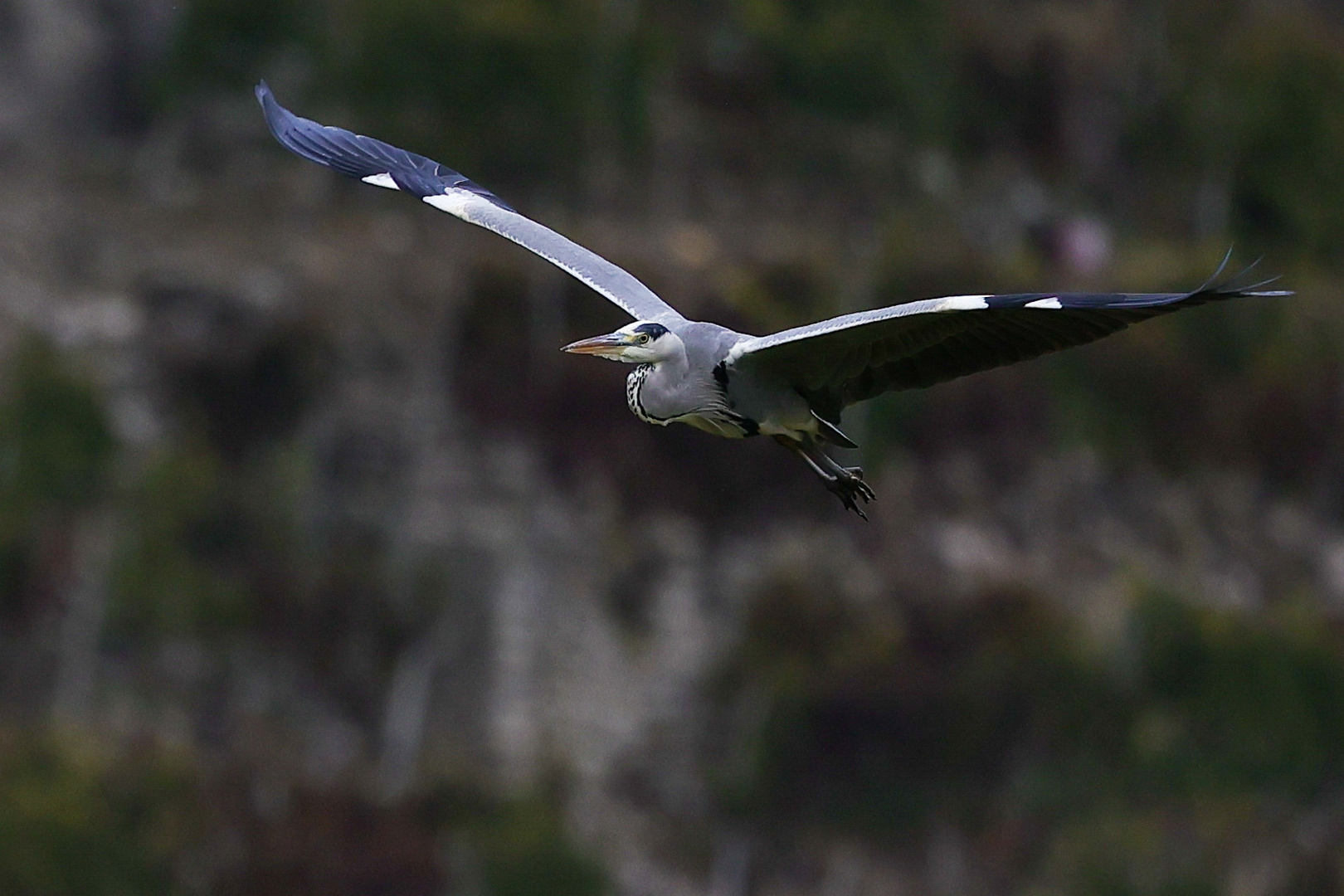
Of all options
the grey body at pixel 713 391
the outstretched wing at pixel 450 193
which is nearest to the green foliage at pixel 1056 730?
the outstretched wing at pixel 450 193

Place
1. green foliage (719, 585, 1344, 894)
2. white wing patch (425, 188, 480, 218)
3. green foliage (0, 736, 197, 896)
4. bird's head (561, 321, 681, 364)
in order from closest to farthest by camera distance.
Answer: bird's head (561, 321, 681, 364), white wing patch (425, 188, 480, 218), green foliage (0, 736, 197, 896), green foliage (719, 585, 1344, 894)

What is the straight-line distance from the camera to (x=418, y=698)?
2419 cm

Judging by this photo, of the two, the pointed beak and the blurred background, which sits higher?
the blurred background

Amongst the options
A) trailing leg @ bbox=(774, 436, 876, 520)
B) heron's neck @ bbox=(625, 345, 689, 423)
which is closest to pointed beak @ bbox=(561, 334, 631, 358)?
heron's neck @ bbox=(625, 345, 689, 423)

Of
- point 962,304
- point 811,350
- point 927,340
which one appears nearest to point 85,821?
point 811,350

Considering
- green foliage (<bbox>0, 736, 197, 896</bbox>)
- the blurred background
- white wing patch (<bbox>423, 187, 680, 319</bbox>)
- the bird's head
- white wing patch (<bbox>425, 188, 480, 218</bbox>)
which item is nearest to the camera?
the bird's head

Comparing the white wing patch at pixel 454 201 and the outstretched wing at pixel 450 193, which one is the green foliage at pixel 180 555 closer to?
the outstretched wing at pixel 450 193

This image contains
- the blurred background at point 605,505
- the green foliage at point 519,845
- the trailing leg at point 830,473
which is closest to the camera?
the trailing leg at point 830,473

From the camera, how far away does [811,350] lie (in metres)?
8.10

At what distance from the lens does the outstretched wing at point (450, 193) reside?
8914mm

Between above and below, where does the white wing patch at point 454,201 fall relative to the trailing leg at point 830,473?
above

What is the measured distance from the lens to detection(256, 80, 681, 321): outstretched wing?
29.2 feet

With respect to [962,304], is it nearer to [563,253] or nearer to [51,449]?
[563,253]

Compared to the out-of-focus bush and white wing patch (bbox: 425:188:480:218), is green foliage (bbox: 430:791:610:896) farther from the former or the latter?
white wing patch (bbox: 425:188:480:218)
